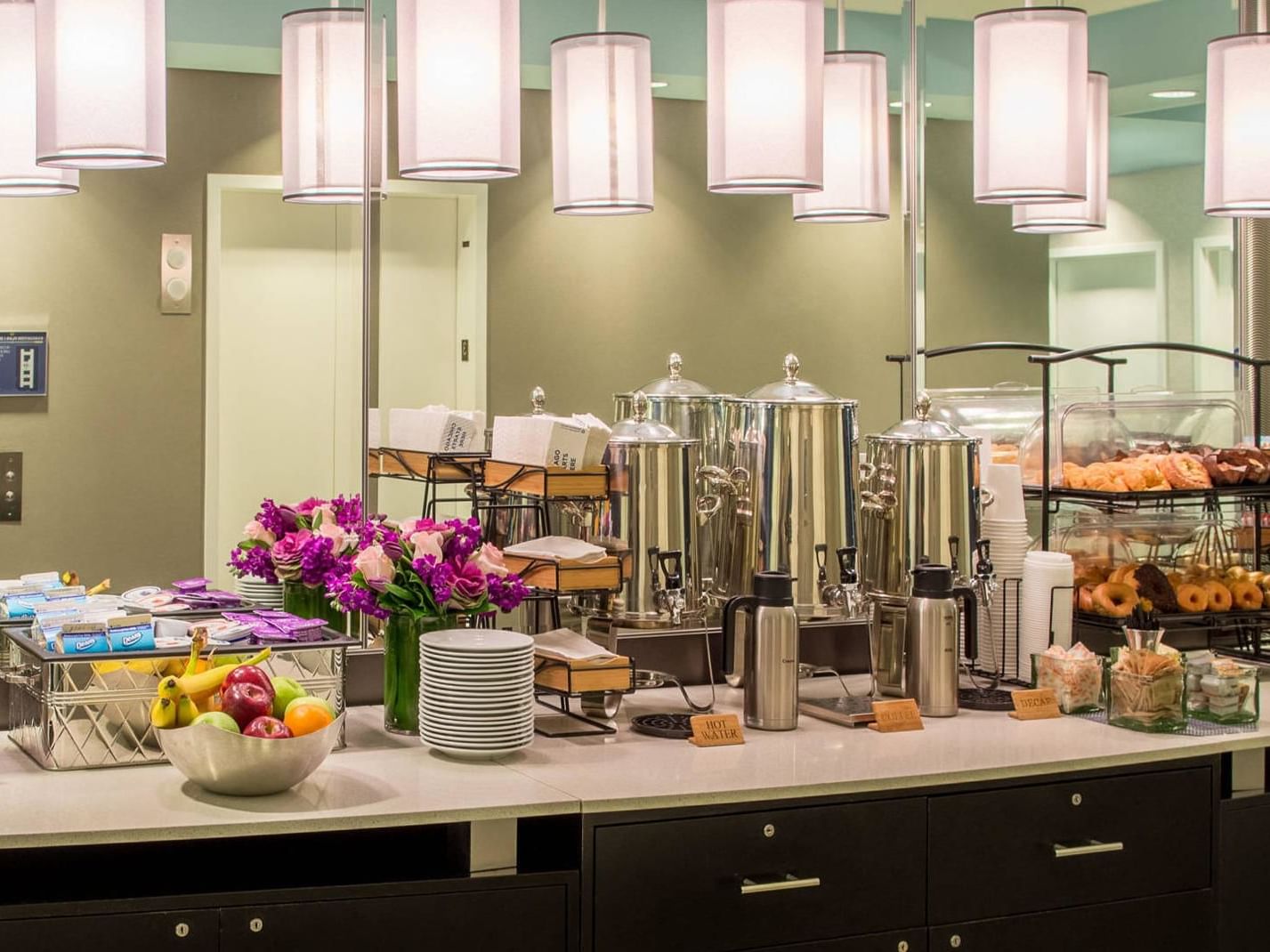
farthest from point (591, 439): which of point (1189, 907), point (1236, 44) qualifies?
point (1236, 44)

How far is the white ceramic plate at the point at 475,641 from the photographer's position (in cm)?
242

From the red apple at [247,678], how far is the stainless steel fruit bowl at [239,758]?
90mm

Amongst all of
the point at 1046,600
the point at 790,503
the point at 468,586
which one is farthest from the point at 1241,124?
the point at 468,586

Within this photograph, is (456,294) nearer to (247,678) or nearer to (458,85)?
(458,85)

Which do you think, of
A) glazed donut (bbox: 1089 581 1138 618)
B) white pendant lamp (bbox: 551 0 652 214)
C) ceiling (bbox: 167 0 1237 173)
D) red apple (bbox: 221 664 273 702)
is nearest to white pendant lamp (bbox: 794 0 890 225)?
ceiling (bbox: 167 0 1237 173)

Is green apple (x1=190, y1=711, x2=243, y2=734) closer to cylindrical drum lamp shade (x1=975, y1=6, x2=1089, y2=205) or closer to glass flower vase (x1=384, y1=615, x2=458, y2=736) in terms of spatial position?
glass flower vase (x1=384, y1=615, x2=458, y2=736)

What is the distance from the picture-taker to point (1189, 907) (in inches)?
106

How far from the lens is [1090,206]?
3.69 meters

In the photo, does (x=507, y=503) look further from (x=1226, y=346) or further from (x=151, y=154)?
(x=1226, y=346)

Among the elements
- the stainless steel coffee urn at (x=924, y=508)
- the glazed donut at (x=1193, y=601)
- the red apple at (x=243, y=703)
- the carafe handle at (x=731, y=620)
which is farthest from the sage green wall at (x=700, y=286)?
the red apple at (x=243, y=703)

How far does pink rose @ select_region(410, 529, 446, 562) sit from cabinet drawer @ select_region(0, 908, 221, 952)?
2.29 ft

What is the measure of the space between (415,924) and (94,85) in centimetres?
135

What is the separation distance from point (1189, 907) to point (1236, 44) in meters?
1.77

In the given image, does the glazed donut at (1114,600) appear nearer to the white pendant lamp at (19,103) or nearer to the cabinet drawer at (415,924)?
the cabinet drawer at (415,924)
